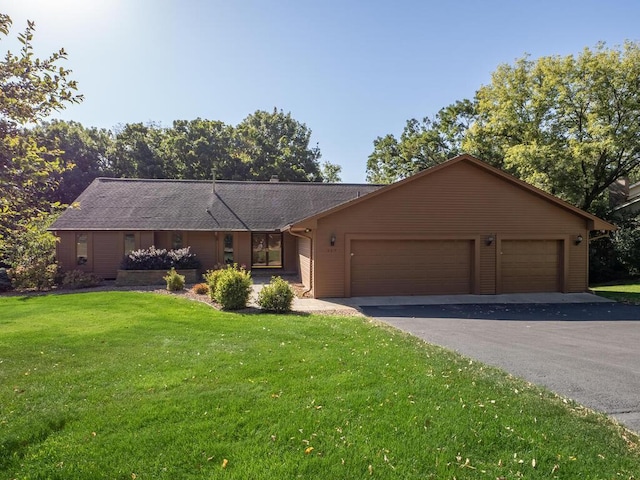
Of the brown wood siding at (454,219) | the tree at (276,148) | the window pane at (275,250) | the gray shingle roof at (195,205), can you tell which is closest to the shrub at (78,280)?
the gray shingle roof at (195,205)

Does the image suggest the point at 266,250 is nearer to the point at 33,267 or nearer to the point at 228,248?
the point at 228,248

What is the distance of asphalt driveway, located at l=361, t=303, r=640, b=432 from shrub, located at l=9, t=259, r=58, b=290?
12.8 m

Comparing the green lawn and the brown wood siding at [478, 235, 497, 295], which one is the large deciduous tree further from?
the green lawn

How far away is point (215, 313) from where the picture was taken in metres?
10.3

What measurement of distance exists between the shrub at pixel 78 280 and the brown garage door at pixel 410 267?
10.7m

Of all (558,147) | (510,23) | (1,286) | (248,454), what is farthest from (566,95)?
(1,286)

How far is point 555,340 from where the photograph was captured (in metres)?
8.02

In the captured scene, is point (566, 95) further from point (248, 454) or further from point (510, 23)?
point (248, 454)

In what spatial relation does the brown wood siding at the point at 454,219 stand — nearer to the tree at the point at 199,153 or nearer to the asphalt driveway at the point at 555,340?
the asphalt driveway at the point at 555,340

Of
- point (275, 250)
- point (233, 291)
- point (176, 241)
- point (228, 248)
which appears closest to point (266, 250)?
point (275, 250)

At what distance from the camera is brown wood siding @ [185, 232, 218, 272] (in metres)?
19.1

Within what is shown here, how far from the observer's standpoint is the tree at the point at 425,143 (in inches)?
1198

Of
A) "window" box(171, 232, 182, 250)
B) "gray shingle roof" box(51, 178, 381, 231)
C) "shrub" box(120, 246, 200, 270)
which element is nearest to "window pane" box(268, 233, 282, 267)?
"gray shingle roof" box(51, 178, 381, 231)

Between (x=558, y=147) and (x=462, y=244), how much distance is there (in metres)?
11.6
